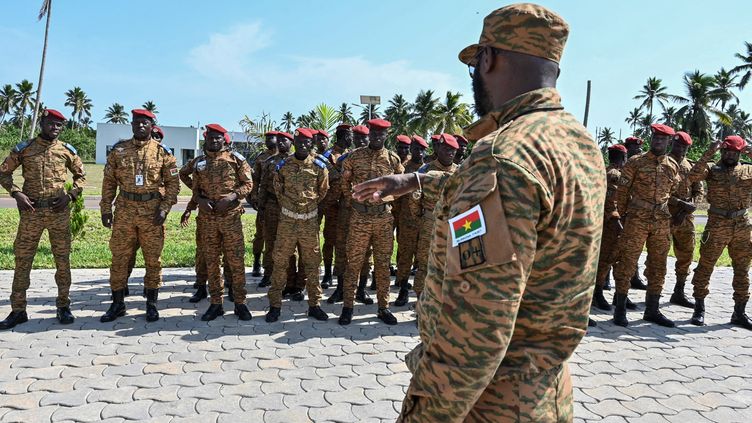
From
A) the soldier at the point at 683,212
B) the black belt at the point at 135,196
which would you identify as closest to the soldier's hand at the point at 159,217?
the black belt at the point at 135,196

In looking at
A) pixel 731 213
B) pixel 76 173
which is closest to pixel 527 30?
pixel 76 173

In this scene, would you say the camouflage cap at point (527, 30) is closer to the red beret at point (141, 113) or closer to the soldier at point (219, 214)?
the soldier at point (219, 214)

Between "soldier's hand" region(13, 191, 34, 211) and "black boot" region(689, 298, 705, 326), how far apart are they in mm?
7375

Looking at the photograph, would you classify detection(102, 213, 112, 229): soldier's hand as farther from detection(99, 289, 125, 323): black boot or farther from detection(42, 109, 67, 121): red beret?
detection(42, 109, 67, 121): red beret

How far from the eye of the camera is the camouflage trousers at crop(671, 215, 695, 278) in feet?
21.5

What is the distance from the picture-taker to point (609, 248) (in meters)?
6.51

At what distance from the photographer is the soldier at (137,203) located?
5191mm

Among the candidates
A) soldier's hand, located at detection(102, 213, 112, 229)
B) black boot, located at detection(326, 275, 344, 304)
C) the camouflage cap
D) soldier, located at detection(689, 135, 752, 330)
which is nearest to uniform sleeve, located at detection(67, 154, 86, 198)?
soldier's hand, located at detection(102, 213, 112, 229)

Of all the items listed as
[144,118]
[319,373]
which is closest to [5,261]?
[144,118]

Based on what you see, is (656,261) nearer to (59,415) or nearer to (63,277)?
(59,415)

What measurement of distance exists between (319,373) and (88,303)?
3437mm

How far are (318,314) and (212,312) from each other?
1.14 metres

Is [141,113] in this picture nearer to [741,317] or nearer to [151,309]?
[151,309]

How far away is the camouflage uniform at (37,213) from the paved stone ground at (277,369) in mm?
425
